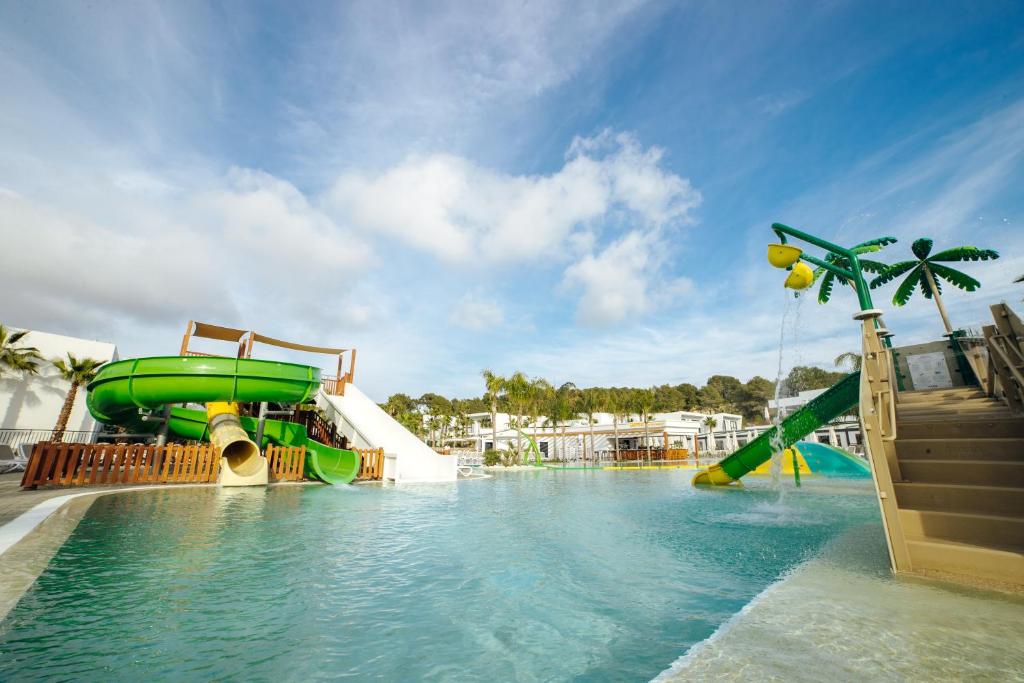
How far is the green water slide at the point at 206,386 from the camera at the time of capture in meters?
13.5

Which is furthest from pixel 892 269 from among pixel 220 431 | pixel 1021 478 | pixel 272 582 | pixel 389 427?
pixel 220 431

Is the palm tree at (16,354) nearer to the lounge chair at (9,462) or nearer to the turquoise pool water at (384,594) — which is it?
the lounge chair at (9,462)

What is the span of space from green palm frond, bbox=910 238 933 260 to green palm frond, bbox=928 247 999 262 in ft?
1.38

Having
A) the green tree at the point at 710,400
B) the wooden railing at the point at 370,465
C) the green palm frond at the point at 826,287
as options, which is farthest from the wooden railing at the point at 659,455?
the green tree at the point at 710,400

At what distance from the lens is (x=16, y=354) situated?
966 inches

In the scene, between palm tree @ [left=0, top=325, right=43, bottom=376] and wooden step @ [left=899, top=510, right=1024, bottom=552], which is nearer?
wooden step @ [left=899, top=510, right=1024, bottom=552]

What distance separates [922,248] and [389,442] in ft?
91.0

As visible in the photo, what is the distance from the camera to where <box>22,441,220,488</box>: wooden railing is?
1057 cm

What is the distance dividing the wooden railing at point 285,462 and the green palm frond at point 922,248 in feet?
98.9

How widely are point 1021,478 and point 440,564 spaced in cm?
618

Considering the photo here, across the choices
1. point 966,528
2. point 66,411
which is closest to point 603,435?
point 66,411

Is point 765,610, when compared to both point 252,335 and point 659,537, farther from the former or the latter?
point 252,335

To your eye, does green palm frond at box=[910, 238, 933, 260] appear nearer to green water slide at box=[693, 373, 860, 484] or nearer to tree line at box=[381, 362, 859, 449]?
tree line at box=[381, 362, 859, 449]

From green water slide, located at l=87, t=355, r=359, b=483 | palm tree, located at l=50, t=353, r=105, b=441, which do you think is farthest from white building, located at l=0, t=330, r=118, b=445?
green water slide, located at l=87, t=355, r=359, b=483
